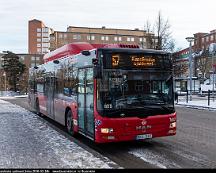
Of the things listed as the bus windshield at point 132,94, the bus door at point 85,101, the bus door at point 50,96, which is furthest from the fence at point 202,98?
the bus windshield at point 132,94

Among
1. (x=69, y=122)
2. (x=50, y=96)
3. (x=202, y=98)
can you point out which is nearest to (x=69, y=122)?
(x=69, y=122)

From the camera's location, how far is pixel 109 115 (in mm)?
9523

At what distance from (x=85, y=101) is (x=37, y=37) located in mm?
144831

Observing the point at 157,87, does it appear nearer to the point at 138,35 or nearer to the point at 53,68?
the point at 53,68

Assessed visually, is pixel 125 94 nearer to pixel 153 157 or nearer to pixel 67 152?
pixel 153 157

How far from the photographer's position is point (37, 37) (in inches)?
5960

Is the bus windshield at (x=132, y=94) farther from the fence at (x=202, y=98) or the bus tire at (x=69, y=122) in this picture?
the fence at (x=202, y=98)

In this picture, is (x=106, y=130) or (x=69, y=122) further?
(x=69, y=122)

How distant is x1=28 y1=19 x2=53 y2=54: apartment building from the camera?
497 feet

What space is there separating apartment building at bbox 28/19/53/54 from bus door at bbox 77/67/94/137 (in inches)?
5610

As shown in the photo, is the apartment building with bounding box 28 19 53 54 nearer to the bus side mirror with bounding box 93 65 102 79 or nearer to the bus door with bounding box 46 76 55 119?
the bus door with bounding box 46 76 55 119

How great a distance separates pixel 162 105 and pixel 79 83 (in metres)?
2.69

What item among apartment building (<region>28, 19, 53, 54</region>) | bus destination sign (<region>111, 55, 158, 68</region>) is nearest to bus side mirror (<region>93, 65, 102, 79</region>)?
bus destination sign (<region>111, 55, 158, 68</region>)

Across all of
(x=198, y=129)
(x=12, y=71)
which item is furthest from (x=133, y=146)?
(x=12, y=71)
